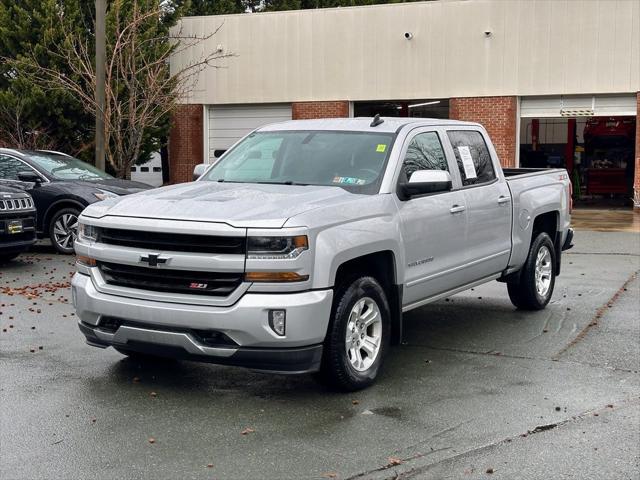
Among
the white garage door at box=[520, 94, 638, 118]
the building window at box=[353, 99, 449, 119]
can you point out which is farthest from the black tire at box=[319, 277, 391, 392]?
the building window at box=[353, 99, 449, 119]

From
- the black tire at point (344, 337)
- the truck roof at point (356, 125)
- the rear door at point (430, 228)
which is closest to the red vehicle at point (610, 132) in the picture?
the truck roof at point (356, 125)

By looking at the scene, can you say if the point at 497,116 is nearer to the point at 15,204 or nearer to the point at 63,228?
the point at 63,228

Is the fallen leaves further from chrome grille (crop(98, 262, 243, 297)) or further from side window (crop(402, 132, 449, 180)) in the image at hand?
side window (crop(402, 132, 449, 180))

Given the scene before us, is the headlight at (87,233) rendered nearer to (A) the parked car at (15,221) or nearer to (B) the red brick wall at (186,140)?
(A) the parked car at (15,221)

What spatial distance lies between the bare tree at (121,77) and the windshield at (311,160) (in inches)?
471

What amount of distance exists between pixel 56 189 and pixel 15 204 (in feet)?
5.53

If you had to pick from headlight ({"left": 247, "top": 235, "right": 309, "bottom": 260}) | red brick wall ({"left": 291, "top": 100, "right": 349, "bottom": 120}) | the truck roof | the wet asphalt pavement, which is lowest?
the wet asphalt pavement

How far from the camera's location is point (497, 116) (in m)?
25.0

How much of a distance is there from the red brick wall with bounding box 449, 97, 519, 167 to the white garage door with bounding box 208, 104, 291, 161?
216 inches

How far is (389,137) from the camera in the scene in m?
7.21

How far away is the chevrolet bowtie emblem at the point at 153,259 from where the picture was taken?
19.0ft

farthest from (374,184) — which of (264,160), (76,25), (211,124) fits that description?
(211,124)

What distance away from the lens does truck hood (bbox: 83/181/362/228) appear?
5.73 meters

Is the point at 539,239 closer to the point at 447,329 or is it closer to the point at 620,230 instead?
the point at 447,329
